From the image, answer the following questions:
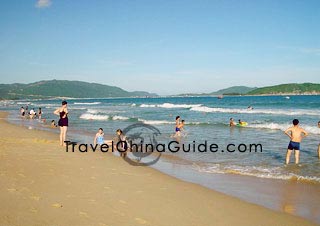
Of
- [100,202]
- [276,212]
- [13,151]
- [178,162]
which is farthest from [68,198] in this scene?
[178,162]

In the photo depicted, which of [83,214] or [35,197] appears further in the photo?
[35,197]

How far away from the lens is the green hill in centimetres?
17462

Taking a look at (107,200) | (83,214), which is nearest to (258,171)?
(107,200)

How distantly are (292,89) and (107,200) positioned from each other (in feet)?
631

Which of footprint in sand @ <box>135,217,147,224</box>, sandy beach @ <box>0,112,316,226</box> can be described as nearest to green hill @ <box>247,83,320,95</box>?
sandy beach @ <box>0,112,316,226</box>

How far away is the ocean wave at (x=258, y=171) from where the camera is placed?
367 inches

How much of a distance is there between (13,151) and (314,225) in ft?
30.2

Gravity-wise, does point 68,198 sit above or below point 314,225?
above

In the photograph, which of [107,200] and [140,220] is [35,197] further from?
[140,220]

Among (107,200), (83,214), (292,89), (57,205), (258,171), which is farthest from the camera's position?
(292,89)

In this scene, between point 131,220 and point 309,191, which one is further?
point 309,191

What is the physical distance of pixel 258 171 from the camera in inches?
406

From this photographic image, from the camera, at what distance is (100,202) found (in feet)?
19.1

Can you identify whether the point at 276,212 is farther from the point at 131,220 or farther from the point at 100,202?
the point at 100,202
